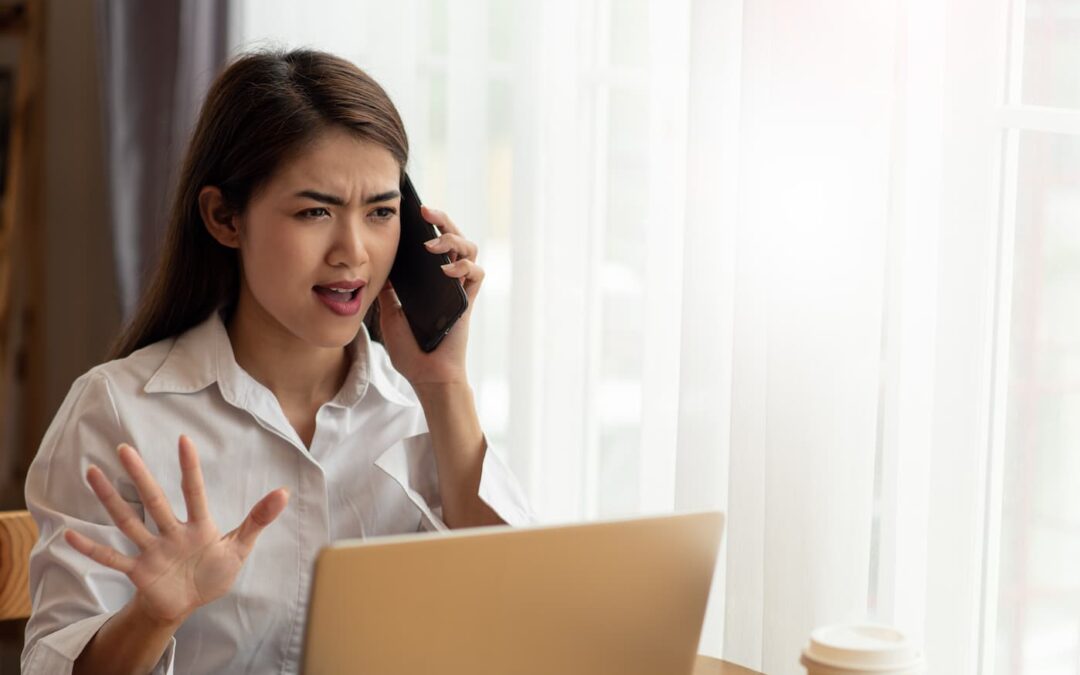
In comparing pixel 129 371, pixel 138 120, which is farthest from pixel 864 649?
pixel 138 120

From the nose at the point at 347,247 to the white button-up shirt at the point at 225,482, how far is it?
171 millimetres

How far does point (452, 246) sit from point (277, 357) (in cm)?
24

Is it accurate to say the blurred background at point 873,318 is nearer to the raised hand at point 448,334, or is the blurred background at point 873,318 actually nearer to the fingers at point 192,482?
the raised hand at point 448,334

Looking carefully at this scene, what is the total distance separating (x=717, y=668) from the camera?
125 centimetres

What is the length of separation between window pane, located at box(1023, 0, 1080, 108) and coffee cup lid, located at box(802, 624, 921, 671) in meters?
0.60

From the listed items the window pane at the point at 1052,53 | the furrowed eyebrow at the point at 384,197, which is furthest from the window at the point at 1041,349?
the furrowed eyebrow at the point at 384,197

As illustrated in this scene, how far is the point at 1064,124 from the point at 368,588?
0.84m

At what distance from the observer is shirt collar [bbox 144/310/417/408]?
1.34 m

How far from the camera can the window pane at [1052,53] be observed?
122 centimetres

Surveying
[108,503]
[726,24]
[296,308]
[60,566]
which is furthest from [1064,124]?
[60,566]

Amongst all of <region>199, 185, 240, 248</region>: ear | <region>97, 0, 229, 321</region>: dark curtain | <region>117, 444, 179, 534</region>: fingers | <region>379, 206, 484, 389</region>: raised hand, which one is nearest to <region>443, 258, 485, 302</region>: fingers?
<region>379, 206, 484, 389</region>: raised hand

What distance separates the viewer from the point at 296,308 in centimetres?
133

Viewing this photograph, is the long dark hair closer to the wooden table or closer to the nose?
the nose

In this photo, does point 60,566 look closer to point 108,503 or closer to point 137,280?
point 108,503
